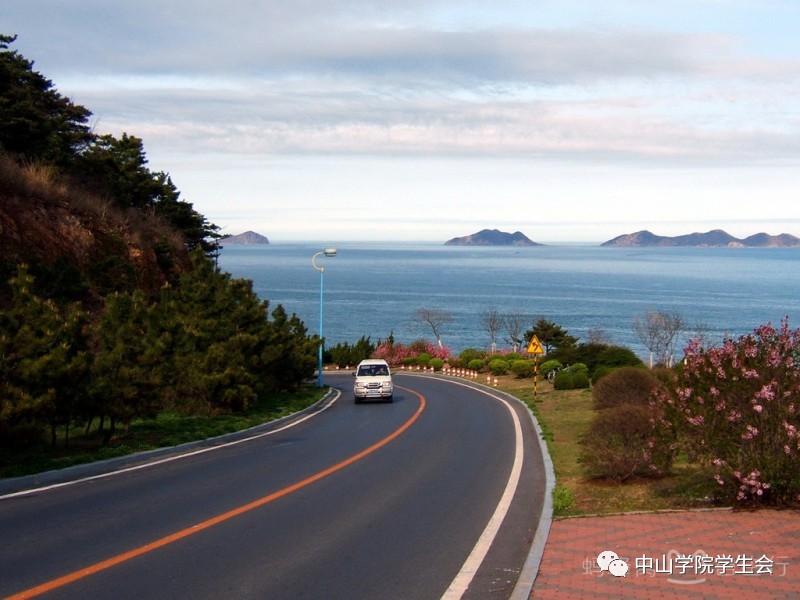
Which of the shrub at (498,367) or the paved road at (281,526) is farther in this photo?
the shrub at (498,367)

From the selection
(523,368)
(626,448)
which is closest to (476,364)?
(523,368)

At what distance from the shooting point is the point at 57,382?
13.6 meters

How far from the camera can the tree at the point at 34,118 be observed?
110 feet

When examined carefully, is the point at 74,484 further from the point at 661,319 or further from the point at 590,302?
the point at 590,302

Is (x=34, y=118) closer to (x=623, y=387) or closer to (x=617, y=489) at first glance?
(x=623, y=387)

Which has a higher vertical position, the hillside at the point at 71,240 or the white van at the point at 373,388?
the hillside at the point at 71,240

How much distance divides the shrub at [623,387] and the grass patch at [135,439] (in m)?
9.50

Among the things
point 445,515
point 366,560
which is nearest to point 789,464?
point 445,515

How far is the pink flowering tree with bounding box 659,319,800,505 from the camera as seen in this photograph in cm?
947

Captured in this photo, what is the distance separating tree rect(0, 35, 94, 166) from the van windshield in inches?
650

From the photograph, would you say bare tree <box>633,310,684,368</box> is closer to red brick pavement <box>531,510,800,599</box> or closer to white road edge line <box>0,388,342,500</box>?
white road edge line <box>0,388,342,500</box>

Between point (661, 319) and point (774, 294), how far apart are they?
81.3 m

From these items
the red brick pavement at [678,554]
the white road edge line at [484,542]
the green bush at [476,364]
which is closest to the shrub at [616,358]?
the green bush at [476,364]

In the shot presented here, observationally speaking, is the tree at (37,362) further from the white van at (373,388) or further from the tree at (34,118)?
the tree at (34,118)
